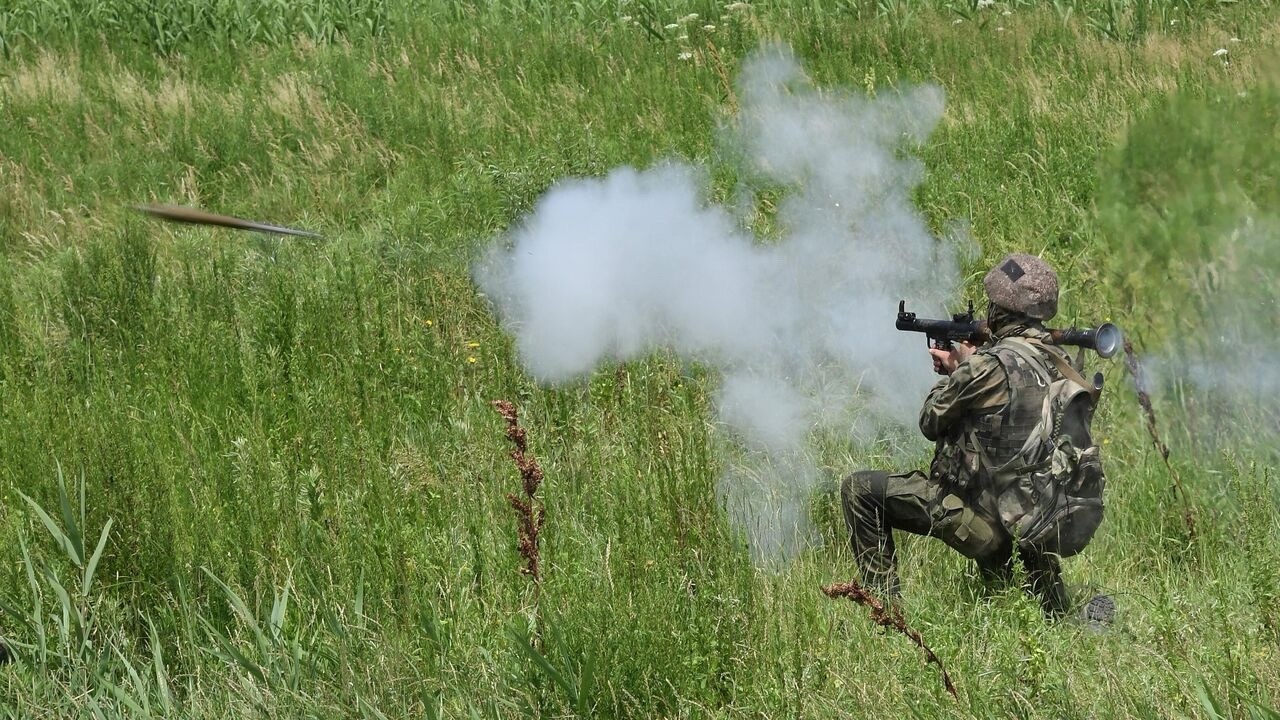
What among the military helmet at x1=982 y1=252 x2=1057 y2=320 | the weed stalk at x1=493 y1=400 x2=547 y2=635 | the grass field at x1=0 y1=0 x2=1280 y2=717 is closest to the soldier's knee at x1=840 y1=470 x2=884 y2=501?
the grass field at x1=0 y1=0 x2=1280 y2=717

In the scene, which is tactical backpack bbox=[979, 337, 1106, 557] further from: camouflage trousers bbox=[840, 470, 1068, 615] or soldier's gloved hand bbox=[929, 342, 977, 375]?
soldier's gloved hand bbox=[929, 342, 977, 375]

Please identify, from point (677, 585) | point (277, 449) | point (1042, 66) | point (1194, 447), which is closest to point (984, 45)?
point (1042, 66)

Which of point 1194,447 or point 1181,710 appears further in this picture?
point 1194,447

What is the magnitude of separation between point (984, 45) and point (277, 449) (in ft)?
18.3

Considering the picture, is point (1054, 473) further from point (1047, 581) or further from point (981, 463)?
point (1047, 581)

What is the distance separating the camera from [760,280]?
23.2 ft

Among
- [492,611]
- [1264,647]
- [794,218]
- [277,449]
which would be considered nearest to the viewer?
[1264,647]

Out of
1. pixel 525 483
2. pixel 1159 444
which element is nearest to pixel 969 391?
pixel 1159 444

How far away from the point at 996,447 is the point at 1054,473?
0.18 metres

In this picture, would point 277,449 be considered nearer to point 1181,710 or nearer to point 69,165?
point 1181,710

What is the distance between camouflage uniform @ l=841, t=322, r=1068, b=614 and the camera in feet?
14.5

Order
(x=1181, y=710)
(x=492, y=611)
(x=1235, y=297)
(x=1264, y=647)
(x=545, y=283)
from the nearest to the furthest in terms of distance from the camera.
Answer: (x=1181, y=710), (x=1264, y=647), (x=492, y=611), (x=1235, y=297), (x=545, y=283)

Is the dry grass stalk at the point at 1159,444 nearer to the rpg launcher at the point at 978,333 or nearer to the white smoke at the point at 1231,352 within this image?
the white smoke at the point at 1231,352

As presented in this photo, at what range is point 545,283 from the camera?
6.95 meters
